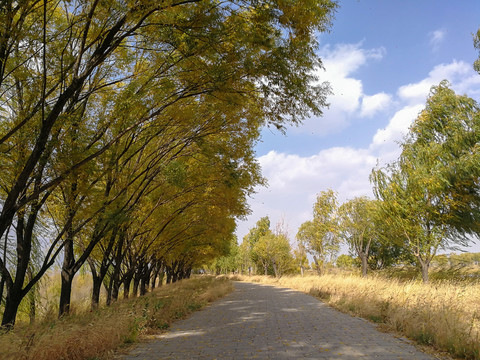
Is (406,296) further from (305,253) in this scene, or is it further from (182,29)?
(305,253)

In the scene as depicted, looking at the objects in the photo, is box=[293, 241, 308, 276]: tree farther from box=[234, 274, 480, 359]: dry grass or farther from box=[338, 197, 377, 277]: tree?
box=[234, 274, 480, 359]: dry grass

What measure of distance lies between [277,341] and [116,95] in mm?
7243

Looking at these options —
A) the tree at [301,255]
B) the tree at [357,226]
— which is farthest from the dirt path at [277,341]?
the tree at [301,255]

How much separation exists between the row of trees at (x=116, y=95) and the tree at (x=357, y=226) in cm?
2014

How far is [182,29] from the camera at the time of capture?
5.22 m

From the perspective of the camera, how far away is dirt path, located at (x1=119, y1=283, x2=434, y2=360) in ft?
18.3

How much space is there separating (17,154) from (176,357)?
5628 millimetres

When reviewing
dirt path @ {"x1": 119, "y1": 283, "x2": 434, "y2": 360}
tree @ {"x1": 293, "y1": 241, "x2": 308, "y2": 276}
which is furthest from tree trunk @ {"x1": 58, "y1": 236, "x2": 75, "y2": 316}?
tree @ {"x1": 293, "y1": 241, "x2": 308, "y2": 276}

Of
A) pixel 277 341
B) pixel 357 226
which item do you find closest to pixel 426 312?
pixel 277 341

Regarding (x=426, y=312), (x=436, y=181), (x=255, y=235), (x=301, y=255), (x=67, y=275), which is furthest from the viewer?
(x=255, y=235)

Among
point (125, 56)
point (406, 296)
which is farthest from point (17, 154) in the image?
point (406, 296)

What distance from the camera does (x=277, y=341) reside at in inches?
262

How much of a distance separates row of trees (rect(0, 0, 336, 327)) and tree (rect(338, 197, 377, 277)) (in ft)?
66.1

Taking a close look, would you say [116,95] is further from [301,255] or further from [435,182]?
[301,255]
